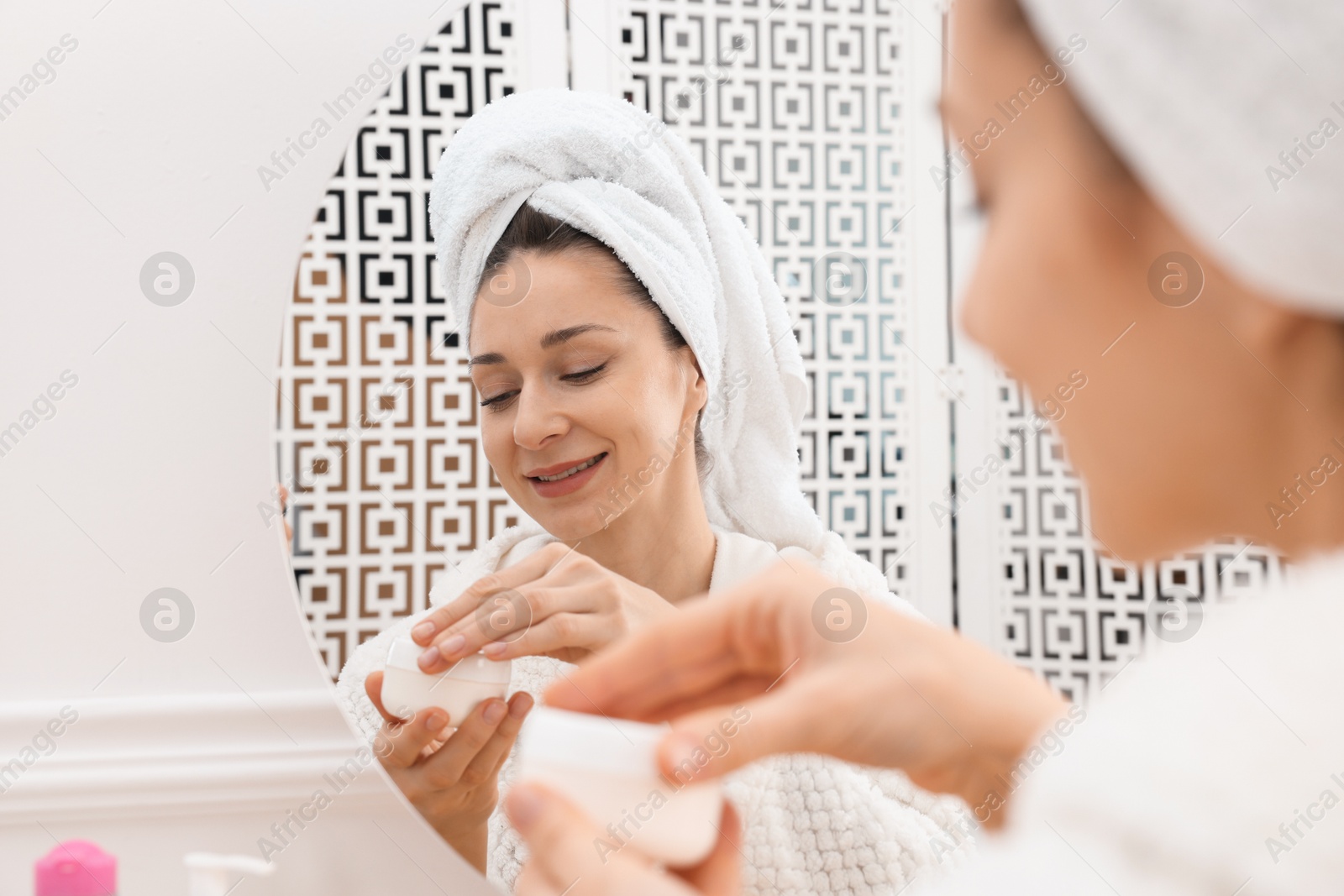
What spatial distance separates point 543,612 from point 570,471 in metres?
0.07

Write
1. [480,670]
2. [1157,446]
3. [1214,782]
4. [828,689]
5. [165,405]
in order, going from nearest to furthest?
[1214,782] < [1157,446] < [828,689] < [480,670] < [165,405]

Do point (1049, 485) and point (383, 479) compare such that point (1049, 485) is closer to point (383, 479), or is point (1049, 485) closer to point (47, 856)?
point (383, 479)

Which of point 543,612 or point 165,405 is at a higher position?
point 165,405

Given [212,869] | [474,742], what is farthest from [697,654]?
[212,869]

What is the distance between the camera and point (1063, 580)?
49 cm

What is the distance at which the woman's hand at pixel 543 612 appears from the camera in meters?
0.48

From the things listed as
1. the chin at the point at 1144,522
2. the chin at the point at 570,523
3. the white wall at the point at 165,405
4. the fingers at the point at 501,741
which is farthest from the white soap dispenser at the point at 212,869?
the chin at the point at 1144,522

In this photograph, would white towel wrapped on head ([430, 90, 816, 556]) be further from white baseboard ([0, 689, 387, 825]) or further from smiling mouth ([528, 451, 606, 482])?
white baseboard ([0, 689, 387, 825])

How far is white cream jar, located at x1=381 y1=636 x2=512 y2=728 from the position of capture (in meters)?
0.49

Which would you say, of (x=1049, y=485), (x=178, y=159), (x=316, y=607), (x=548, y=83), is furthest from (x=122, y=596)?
(x=1049, y=485)

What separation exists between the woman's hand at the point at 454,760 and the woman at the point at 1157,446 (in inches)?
4.3

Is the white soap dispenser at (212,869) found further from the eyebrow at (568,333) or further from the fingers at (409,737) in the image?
the eyebrow at (568,333)

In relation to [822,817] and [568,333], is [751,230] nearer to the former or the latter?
[568,333]

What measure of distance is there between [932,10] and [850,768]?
0.38 m
